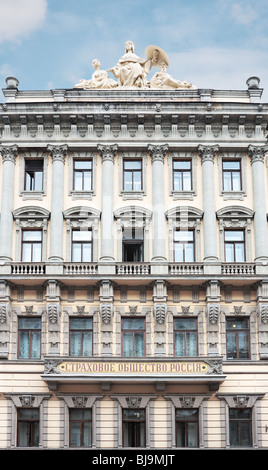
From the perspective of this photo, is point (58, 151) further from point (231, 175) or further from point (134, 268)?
point (231, 175)

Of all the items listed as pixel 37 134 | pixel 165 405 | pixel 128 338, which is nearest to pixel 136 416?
pixel 165 405

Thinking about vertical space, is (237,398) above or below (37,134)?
below

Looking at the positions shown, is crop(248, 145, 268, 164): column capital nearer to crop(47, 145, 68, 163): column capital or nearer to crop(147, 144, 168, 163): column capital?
crop(147, 144, 168, 163): column capital

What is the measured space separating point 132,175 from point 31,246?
A: 6915mm

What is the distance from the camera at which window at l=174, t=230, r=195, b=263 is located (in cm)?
4043

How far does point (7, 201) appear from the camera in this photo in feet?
133

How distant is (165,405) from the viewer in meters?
37.8

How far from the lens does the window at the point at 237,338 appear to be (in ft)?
127

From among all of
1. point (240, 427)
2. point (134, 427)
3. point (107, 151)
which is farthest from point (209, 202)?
point (134, 427)

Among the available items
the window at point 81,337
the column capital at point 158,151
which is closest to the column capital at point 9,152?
the column capital at point 158,151
